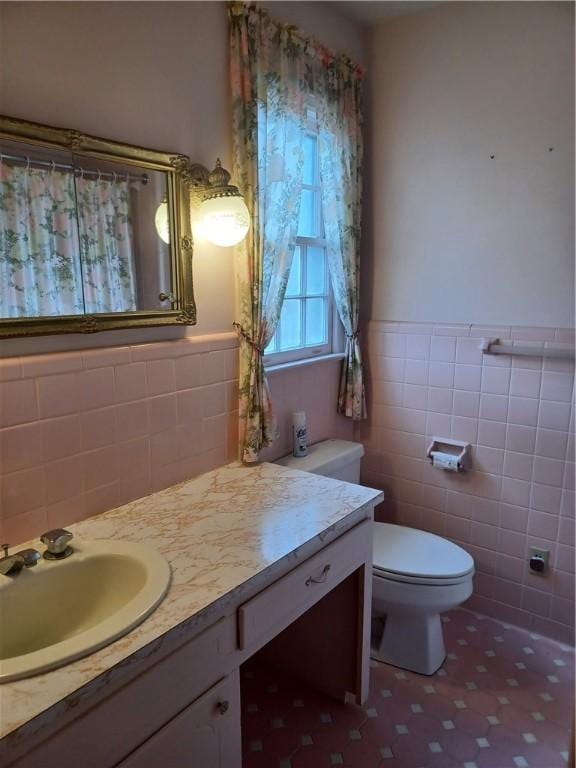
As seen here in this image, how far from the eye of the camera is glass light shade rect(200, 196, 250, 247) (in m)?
1.59

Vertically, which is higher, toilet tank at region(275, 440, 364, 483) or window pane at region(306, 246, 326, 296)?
window pane at region(306, 246, 326, 296)

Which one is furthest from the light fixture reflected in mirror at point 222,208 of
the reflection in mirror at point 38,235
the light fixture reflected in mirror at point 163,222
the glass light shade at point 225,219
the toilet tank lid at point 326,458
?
the toilet tank lid at point 326,458

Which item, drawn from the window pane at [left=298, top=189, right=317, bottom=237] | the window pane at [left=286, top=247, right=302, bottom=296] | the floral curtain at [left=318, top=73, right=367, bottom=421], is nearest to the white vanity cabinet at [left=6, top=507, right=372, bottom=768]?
the floral curtain at [left=318, top=73, right=367, bottom=421]

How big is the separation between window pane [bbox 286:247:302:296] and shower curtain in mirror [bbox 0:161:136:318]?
894mm

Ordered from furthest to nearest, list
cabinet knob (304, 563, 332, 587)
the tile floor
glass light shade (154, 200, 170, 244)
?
the tile floor
glass light shade (154, 200, 170, 244)
cabinet knob (304, 563, 332, 587)

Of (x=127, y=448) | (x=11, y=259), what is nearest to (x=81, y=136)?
(x=11, y=259)

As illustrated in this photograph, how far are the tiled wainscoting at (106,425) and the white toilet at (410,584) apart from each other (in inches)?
18.3

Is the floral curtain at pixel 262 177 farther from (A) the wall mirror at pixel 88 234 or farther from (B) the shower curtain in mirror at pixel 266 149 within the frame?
(A) the wall mirror at pixel 88 234

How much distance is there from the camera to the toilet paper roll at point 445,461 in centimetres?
226

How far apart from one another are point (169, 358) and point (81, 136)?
0.63m

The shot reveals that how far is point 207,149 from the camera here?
1.68 m

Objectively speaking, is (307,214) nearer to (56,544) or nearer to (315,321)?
(315,321)

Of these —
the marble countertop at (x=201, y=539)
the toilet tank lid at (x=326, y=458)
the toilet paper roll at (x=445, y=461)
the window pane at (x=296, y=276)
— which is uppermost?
the window pane at (x=296, y=276)

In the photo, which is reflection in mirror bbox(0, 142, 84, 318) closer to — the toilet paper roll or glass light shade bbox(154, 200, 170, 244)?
glass light shade bbox(154, 200, 170, 244)
